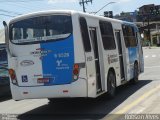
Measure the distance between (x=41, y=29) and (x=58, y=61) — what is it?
1041mm

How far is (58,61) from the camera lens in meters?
11.7

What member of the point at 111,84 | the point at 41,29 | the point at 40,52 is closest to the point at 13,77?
the point at 40,52

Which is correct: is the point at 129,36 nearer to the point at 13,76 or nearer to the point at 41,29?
the point at 41,29

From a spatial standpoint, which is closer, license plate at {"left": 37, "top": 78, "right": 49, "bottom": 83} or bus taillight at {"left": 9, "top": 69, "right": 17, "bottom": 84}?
license plate at {"left": 37, "top": 78, "right": 49, "bottom": 83}

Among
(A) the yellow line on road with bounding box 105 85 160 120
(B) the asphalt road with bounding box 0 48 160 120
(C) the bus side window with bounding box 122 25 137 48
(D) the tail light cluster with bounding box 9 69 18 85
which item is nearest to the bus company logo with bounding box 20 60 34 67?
(D) the tail light cluster with bounding box 9 69 18 85

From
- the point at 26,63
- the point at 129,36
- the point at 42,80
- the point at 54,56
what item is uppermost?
the point at 129,36

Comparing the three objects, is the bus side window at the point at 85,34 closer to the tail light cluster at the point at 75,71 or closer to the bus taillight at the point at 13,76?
the tail light cluster at the point at 75,71

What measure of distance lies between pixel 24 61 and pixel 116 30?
16.0 ft

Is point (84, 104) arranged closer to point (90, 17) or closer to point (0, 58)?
point (90, 17)

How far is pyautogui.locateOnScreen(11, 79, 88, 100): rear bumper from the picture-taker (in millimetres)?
11398

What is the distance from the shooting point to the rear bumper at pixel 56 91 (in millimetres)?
11398

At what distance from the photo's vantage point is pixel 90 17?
42.2ft

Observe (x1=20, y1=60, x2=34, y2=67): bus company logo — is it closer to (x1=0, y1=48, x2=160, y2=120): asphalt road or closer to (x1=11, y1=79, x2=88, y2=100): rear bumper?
(x1=11, y1=79, x2=88, y2=100): rear bumper

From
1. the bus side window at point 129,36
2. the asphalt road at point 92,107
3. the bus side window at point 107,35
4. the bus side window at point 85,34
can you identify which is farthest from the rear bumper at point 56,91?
the bus side window at point 129,36
